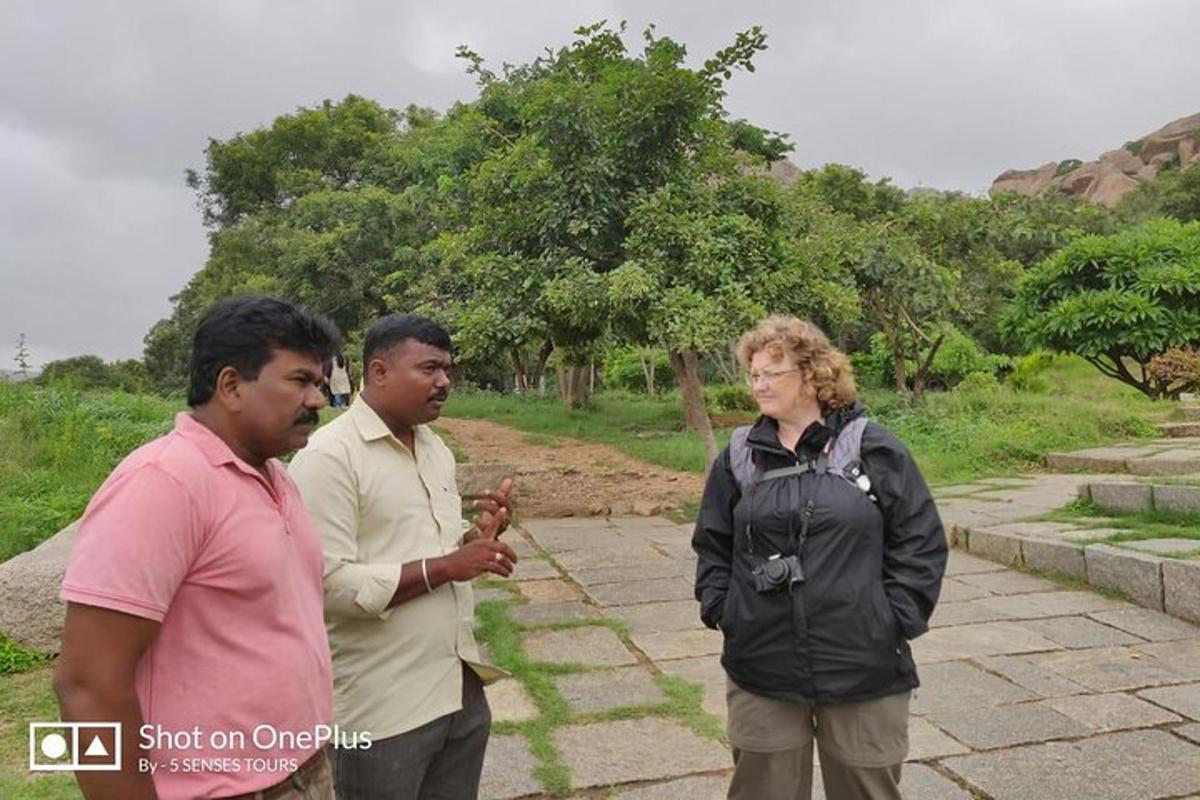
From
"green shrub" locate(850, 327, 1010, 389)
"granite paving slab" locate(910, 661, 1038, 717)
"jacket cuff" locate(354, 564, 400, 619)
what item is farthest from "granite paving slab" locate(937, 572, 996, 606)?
"green shrub" locate(850, 327, 1010, 389)

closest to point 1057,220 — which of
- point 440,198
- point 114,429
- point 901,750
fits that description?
point 440,198

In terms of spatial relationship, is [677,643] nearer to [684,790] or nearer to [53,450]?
[684,790]

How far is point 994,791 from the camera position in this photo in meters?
2.76

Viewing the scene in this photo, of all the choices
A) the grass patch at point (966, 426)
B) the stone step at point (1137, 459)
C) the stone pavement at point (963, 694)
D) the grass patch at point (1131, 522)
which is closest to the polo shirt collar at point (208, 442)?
the stone pavement at point (963, 694)

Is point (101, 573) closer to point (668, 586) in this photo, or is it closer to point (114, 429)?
point (668, 586)

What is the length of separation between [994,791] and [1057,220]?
22.5m

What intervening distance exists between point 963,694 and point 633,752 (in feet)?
4.85

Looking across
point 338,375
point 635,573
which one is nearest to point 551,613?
point 635,573

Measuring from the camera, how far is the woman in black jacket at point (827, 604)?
2000 mm

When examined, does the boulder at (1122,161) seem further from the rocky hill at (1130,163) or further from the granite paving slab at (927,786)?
the granite paving slab at (927,786)

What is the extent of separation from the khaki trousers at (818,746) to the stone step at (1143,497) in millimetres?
4742

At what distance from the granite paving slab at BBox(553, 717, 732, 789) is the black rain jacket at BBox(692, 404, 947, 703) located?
1.00 metres

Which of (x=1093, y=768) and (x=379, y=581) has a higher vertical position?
(x=379, y=581)

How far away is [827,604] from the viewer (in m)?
2.00
